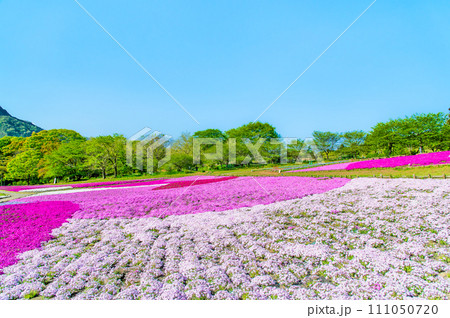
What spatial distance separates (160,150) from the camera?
176ft

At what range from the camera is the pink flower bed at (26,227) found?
258 inches

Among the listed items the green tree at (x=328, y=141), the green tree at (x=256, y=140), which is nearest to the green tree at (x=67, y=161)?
the green tree at (x=256, y=140)

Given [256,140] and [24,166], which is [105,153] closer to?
[24,166]

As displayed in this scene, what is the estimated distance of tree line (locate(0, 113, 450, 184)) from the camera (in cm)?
4312

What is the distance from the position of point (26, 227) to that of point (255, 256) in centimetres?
942

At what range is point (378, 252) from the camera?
206 inches

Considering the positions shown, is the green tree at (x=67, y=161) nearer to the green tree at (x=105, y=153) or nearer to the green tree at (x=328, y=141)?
the green tree at (x=105, y=153)

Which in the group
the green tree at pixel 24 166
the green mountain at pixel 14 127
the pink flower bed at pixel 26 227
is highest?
the green mountain at pixel 14 127

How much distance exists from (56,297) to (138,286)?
148 centimetres

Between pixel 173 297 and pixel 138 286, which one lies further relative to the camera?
pixel 138 286

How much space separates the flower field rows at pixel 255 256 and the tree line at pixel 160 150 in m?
39.2

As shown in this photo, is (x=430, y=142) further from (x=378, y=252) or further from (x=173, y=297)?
(x=173, y=297)

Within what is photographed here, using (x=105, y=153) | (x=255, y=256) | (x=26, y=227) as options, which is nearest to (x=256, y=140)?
(x=105, y=153)
